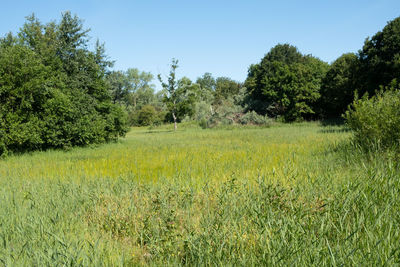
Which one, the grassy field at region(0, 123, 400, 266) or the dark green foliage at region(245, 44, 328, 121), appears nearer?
the grassy field at region(0, 123, 400, 266)

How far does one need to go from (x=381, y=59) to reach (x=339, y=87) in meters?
5.51

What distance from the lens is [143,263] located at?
7.79 feet

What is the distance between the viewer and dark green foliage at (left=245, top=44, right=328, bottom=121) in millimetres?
30938

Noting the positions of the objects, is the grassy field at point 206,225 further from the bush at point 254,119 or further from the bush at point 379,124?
the bush at point 254,119

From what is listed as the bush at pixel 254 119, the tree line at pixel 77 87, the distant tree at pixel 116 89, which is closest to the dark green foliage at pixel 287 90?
the tree line at pixel 77 87

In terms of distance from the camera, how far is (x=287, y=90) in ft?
103

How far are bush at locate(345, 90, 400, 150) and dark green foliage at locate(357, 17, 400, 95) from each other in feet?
59.2

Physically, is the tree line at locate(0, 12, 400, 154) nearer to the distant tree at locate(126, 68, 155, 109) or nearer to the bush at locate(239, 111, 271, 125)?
the bush at locate(239, 111, 271, 125)

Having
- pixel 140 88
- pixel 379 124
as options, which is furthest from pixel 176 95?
pixel 140 88

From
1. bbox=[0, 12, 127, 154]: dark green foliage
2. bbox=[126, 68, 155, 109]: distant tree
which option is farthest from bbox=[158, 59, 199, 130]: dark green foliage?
bbox=[126, 68, 155, 109]: distant tree

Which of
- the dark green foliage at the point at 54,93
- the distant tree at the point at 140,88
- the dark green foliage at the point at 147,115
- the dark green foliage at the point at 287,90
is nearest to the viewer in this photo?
the dark green foliage at the point at 54,93

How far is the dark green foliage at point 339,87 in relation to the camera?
26266mm

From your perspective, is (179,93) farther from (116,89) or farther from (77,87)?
(77,87)

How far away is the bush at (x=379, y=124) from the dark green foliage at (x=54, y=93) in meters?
12.0
